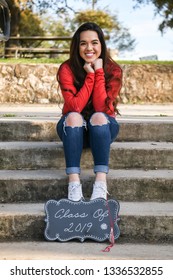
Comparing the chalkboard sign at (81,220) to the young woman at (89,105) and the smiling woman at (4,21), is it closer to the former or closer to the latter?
the young woman at (89,105)

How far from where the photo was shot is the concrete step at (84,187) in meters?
3.65

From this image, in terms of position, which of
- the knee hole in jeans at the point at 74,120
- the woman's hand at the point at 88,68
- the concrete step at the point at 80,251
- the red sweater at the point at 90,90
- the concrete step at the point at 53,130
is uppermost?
the woman's hand at the point at 88,68

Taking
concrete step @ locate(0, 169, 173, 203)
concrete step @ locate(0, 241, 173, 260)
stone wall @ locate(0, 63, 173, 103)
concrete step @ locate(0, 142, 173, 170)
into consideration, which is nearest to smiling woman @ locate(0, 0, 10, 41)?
stone wall @ locate(0, 63, 173, 103)

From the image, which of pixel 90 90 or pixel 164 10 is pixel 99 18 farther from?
pixel 90 90

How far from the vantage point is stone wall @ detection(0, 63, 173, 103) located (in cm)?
803

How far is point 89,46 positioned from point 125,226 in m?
1.21

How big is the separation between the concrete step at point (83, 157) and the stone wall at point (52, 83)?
4075 millimetres

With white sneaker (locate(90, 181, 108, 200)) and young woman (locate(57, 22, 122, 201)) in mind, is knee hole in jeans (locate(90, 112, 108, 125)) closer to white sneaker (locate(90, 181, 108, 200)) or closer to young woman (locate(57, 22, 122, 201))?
young woman (locate(57, 22, 122, 201))

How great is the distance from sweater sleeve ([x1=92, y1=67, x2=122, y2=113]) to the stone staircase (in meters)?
0.43

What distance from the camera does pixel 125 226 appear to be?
131 inches

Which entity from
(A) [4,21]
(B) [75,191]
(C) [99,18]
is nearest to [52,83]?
(A) [4,21]

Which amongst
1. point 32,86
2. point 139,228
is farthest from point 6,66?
point 139,228

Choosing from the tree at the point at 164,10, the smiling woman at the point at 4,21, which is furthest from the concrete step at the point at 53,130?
the tree at the point at 164,10

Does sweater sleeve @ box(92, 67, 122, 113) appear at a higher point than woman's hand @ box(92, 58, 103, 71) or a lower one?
lower
